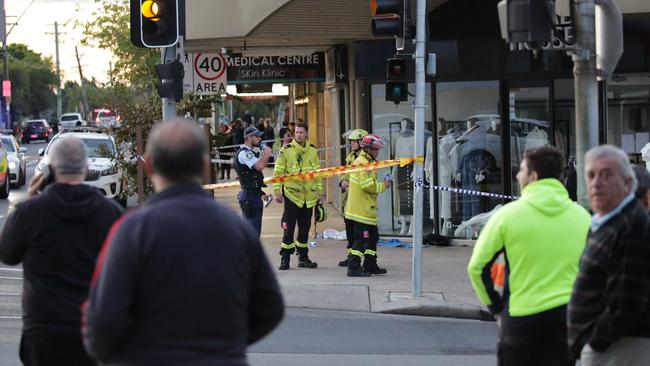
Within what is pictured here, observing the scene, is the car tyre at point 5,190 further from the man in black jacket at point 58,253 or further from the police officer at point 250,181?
the man in black jacket at point 58,253

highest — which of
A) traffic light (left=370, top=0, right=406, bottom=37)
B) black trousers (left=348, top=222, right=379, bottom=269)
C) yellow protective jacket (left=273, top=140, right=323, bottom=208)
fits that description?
traffic light (left=370, top=0, right=406, bottom=37)

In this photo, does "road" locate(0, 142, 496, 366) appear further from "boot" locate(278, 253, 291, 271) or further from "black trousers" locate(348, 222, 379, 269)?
"boot" locate(278, 253, 291, 271)

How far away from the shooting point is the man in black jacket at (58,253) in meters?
5.52

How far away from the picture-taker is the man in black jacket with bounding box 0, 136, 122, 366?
552 cm

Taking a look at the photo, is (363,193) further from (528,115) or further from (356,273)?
(528,115)

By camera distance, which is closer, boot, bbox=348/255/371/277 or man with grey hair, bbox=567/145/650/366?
man with grey hair, bbox=567/145/650/366

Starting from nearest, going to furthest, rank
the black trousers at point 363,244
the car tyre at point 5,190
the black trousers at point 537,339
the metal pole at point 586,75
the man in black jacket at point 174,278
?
1. the man in black jacket at point 174,278
2. the black trousers at point 537,339
3. the metal pole at point 586,75
4. the black trousers at point 363,244
5. the car tyre at point 5,190

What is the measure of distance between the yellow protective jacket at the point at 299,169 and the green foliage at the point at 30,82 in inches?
3870

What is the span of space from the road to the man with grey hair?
4.15 metres

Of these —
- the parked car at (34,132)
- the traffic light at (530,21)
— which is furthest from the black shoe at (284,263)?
the parked car at (34,132)

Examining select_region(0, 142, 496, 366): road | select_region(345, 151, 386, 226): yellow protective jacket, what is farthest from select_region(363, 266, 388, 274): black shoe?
select_region(0, 142, 496, 366): road

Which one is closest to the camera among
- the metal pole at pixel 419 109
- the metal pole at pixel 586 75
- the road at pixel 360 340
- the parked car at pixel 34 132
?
the metal pole at pixel 586 75

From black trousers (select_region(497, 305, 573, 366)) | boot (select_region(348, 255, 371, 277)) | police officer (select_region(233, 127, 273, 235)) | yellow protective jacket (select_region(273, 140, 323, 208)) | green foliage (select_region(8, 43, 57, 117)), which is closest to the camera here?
black trousers (select_region(497, 305, 573, 366))

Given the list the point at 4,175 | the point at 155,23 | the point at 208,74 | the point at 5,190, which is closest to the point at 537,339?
the point at 155,23
